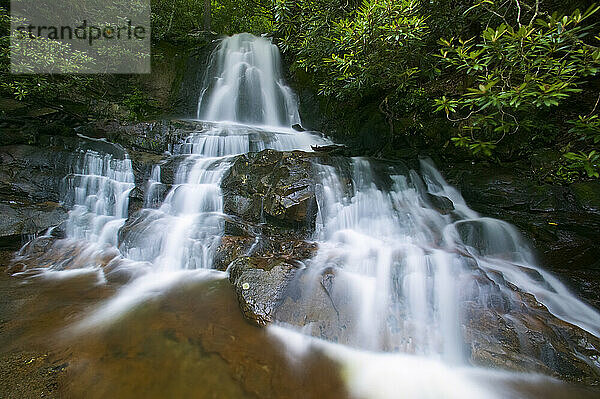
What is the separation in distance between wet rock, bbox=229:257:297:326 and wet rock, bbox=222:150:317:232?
3.53 ft

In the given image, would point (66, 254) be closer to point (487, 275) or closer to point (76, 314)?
point (76, 314)

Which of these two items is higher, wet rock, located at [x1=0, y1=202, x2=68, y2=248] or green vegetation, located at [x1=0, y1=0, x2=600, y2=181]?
green vegetation, located at [x1=0, y1=0, x2=600, y2=181]

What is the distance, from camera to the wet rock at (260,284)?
300 cm

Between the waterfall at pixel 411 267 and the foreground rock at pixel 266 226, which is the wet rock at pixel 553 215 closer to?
the waterfall at pixel 411 267

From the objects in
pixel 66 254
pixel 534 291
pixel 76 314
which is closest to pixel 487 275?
pixel 534 291

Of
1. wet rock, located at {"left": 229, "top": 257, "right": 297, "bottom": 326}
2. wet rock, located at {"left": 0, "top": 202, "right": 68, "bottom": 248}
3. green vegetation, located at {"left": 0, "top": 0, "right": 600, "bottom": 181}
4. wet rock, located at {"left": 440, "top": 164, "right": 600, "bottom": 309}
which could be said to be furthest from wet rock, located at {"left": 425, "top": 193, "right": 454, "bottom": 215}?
wet rock, located at {"left": 0, "top": 202, "right": 68, "bottom": 248}

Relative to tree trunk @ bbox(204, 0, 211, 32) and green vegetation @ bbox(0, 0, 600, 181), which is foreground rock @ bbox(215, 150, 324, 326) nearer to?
green vegetation @ bbox(0, 0, 600, 181)

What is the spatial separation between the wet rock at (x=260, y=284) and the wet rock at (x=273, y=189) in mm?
1077

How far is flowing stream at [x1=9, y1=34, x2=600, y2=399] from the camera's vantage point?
270 cm

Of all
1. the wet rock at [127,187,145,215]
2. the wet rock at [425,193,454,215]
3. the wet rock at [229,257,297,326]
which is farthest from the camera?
the wet rock at [127,187,145,215]

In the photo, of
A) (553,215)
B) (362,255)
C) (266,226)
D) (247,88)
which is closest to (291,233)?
(266,226)

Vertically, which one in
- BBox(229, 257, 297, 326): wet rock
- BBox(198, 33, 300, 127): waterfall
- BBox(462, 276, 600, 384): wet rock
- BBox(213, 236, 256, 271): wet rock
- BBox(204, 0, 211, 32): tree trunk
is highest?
BBox(204, 0, 211, 32): tree trunk

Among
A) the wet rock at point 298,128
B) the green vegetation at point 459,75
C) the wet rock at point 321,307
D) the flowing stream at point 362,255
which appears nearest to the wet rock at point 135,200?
the flowing stream at point 362,255

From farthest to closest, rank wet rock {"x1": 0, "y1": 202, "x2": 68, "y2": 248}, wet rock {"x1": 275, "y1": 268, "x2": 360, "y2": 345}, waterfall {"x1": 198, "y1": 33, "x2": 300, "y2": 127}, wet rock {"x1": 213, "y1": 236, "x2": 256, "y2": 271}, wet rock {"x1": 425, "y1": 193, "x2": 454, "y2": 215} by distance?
waterfall {"x1": 198, "y1": 33, "x2": 300, "y2": 127}
wet rock {"x1": 425, "y1": 193, "x2": 454, "y2": 215}
wet rock {"x1": 0, "y1": 202, "x2": 68, "y2": 248}
wet rock {"x1": 213, "y1": 236, "x2": 256, "y2": 271}
wet rock {"x1": 275, "y1": 268, "x2": 360, "y2": 345}
